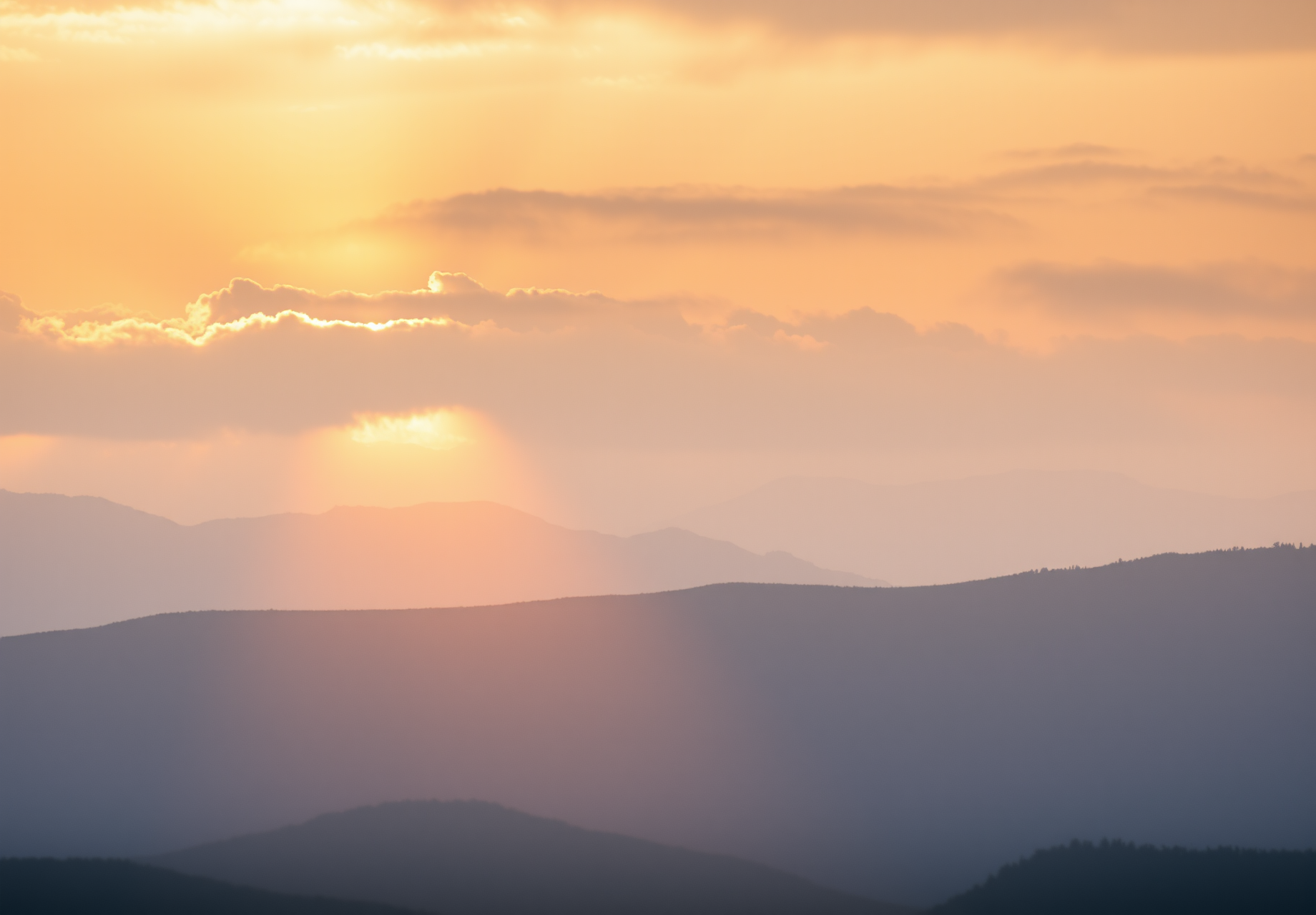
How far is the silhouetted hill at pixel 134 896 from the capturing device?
520 ft

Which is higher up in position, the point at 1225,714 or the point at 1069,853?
the point at 1225,714

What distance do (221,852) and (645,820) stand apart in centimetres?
4960

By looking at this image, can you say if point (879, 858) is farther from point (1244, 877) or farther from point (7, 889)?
point (7, 889)

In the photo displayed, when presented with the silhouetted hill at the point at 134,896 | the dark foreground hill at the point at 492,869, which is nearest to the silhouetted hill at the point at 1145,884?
the dark foreground hill at the point at 492,869

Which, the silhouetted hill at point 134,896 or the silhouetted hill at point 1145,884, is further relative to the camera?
the silhouetted hill at point 134,896

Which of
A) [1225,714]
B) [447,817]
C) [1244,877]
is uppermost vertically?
[1225,714]

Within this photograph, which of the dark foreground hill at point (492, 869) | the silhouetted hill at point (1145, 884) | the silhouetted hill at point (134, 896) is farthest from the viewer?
the dark foreground hill at point (492, 869)

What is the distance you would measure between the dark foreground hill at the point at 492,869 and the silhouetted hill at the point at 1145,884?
14.4 metres

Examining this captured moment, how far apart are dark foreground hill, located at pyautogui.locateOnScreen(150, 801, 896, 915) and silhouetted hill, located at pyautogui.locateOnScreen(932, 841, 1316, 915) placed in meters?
14.4

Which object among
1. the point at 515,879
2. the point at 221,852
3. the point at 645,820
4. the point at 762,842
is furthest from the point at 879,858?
the point at 221,852

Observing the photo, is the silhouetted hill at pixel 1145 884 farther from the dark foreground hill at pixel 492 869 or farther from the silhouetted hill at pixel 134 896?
the silhouetted hill at pixel 134 896

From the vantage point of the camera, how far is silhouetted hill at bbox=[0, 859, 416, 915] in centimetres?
15862

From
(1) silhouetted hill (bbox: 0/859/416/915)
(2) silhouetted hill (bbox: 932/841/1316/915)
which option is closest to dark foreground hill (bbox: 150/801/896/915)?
(1) silhouetted hill (bbox: 0/859/416/915)

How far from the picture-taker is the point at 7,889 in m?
167
